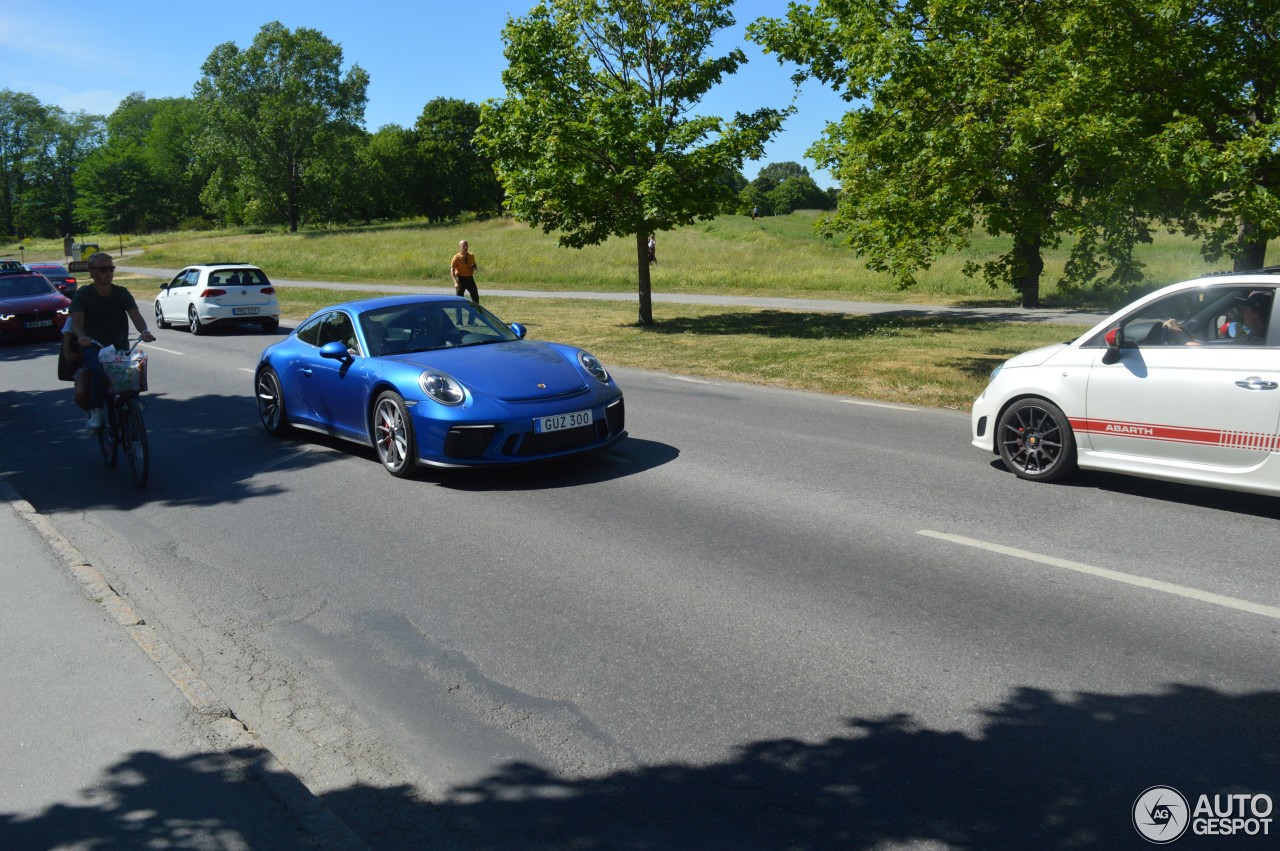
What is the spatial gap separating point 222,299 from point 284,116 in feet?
233

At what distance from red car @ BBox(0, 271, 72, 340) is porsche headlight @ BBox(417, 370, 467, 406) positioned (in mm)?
16234

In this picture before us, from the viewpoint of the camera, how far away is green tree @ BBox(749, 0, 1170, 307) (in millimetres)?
13508

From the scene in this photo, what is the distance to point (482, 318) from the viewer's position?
32.8 feet

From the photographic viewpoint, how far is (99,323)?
909 centimetres

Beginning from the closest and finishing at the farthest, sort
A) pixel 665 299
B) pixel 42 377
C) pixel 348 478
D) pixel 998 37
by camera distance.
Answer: pixel 348 478, pixel 998 37, pixel 42 377, pixel 665 299

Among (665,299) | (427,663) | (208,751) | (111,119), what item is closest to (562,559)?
(427,663)

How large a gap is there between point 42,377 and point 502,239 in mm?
50054

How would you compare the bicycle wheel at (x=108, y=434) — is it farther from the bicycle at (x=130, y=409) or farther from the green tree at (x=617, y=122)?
the green tree at (x=617, y=122)

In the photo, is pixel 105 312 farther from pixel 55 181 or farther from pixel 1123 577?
pixel 55 181

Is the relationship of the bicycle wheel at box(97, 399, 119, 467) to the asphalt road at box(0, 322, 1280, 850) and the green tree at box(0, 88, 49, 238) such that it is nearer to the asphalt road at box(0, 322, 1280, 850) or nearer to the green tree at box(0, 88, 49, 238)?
the asphalt road at box(0, 322, 1280, 850)

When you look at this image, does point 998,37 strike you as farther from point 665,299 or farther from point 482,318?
point 665,299

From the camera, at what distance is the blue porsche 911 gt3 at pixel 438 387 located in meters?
8.25

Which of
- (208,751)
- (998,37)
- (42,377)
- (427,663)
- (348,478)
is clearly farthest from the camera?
(42,377)

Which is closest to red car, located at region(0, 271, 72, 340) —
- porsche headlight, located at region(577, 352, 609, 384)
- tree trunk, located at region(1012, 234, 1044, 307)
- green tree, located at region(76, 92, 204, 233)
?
porsche headlight, located at region(577, 352, 609, 384)
